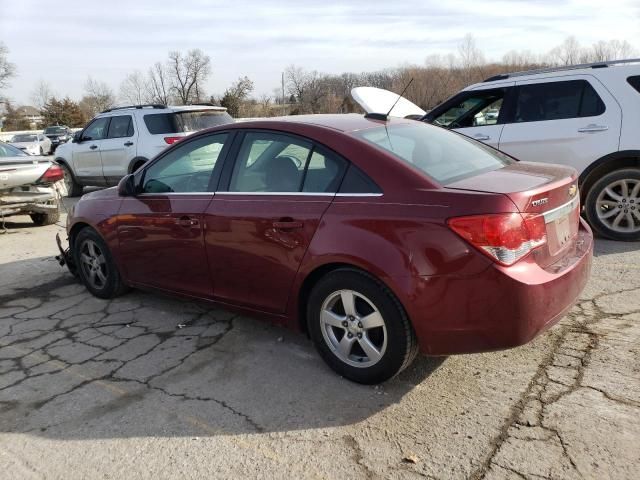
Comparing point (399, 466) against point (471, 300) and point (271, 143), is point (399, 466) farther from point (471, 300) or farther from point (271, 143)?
point (271, 143)

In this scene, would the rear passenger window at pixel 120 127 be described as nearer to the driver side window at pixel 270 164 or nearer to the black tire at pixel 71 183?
the black tire at pixel 71 183

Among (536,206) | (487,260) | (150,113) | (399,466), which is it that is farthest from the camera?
(150,113)

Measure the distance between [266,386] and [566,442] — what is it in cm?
169

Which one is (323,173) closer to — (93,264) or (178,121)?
(93,264)

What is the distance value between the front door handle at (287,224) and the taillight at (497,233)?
0.98 m

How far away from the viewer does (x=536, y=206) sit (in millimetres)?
2883

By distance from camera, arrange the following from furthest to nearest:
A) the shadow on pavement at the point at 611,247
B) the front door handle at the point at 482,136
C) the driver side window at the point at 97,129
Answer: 1. the driver side window at the point at 97,129
2. the front door handle at the point at 482,136
3. the shadow on pavement at the point at 611,247

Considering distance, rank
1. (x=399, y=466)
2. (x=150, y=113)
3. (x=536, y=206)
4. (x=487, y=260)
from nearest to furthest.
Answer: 1. (x=399, y=466)
2. (x=487, y=260)
3. (x=536, y=206)
4. (x=150, y=113)

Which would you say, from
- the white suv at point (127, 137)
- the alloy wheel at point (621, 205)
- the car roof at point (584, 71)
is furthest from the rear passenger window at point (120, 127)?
the alloy wheel at point (621, 205)

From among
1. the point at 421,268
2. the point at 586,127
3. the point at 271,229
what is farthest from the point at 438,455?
the point at 586,127

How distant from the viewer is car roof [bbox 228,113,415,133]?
11.6 ft

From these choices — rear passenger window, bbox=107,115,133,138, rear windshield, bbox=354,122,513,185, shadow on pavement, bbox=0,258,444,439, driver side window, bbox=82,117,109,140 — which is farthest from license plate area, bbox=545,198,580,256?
driver side window, bbox=82,117,109,140

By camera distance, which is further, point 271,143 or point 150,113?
point 150,113

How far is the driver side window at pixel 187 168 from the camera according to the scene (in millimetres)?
4039
